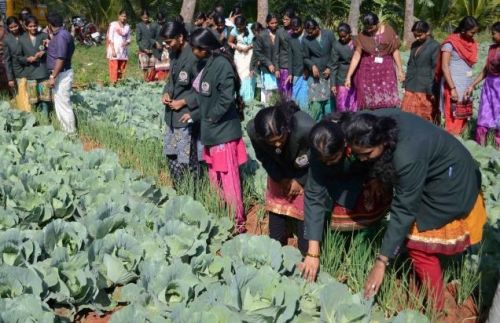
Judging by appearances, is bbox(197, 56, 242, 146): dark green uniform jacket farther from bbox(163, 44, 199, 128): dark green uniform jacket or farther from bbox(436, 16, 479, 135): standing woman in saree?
bbox(436, 16, 479, 135): standing woman in saree

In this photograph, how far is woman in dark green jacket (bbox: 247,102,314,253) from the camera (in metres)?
2.62

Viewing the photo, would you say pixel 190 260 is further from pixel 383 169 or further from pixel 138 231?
pixel 383 169

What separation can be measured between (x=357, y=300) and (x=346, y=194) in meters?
0.68

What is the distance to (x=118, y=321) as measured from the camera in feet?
6.95

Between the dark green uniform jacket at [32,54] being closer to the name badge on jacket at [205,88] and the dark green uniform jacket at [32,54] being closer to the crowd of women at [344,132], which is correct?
the crowd of women at [344,132]

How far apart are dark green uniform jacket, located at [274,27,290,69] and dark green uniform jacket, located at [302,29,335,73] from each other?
0.32m

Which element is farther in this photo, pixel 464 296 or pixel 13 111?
pixel 13 111

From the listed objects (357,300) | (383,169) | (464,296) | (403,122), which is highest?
(403,122)

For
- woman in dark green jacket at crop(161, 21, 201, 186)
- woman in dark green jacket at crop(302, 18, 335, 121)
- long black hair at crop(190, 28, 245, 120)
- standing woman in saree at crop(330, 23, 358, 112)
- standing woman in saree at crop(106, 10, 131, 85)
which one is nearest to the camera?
long black hair at crop(190, 28, 245, 120)

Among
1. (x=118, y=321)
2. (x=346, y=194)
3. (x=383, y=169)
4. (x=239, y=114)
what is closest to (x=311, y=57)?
(x=239, y=114)

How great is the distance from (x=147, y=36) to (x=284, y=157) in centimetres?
763

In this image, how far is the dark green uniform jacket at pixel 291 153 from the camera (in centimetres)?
276

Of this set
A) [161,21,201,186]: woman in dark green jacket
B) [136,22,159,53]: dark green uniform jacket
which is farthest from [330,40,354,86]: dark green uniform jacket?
[136,22,159,53]: dark green uniform jacket

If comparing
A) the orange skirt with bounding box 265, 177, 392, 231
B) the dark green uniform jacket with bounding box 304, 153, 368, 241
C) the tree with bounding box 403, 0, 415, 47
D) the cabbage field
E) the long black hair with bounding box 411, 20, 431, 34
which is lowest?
the cabbage field
